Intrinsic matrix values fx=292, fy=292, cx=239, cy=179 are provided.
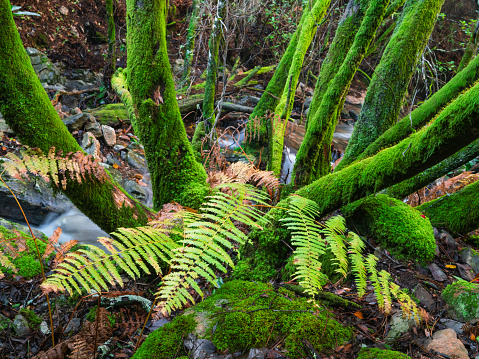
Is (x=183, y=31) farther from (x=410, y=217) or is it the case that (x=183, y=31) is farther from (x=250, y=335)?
(x=250, y=335)

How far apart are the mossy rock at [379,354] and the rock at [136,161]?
6181 millimetres

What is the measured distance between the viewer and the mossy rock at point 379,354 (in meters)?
1.55

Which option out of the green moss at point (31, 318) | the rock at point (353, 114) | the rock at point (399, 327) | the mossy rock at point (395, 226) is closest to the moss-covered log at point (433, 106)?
the mossy rock at point (395, 226)

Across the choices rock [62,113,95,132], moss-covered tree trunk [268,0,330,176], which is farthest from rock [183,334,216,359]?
rock [62,113,95,132]

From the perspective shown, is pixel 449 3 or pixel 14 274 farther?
pixel 449 3

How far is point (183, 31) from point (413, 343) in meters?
14.8

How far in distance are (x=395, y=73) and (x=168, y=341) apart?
4031 mm

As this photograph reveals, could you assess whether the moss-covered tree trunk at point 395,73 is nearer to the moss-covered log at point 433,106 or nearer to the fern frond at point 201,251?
the moss-covered log at point 433,106

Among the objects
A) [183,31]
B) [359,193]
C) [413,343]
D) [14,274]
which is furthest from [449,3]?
[14,274]

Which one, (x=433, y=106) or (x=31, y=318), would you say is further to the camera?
(x=433, y=106)

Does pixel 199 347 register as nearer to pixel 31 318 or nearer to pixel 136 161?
pixel 31 318

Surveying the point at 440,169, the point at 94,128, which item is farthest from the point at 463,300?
the point at 94,128

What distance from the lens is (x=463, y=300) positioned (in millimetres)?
2102

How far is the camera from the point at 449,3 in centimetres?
1302
